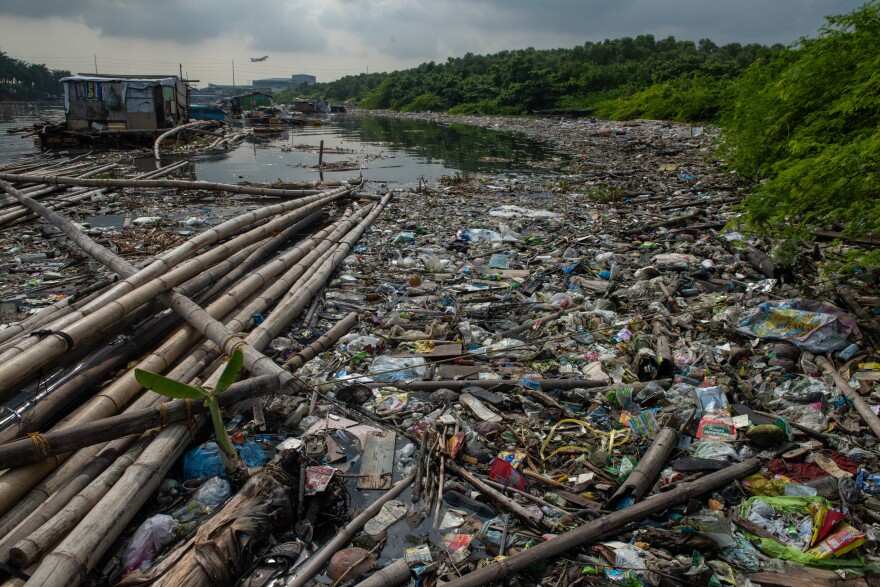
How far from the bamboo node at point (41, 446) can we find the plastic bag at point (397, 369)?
2.30 metres

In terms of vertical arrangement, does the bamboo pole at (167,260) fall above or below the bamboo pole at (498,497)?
above

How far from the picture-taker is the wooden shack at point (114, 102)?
22344mm

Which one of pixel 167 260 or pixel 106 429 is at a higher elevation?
pixel 167 260

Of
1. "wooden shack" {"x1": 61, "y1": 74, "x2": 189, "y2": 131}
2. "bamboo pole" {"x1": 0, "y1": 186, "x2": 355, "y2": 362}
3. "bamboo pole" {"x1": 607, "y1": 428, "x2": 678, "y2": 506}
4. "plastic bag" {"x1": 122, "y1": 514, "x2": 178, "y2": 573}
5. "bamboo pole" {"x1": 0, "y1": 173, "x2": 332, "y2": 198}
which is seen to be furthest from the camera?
"wooden shack" {"x1": 61, "y1": 74, "x2": 189, "y2": 131}

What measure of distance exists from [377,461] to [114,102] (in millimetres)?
25580

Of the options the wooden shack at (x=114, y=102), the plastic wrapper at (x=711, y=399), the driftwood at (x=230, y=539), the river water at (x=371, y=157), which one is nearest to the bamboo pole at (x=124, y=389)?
the driftwood at (x=230, y=539)

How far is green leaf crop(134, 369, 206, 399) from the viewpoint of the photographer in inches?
112

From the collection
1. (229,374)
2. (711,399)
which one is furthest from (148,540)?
(711,399)

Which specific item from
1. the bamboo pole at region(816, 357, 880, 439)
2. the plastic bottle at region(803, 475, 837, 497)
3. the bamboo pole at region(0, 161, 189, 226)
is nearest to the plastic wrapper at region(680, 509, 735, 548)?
the plastic bottle at region(803, 475, 837, 497)

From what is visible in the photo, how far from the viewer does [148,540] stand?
2752mm

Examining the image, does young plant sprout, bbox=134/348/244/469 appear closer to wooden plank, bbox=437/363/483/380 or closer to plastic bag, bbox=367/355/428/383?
plastic bag, bbox=367/355/428/383

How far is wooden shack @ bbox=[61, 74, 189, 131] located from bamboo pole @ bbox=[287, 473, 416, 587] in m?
24.4

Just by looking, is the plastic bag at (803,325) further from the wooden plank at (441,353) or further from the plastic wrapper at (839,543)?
the wooden plank at (441,353)

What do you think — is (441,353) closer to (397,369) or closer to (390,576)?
(397,369)
